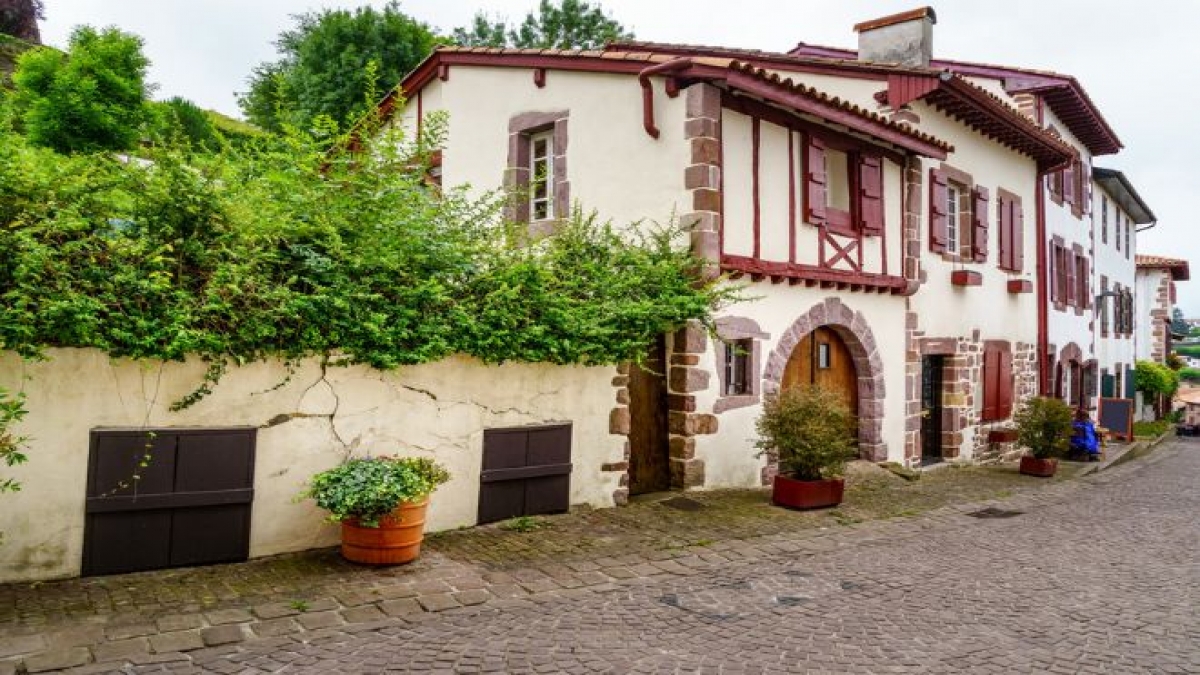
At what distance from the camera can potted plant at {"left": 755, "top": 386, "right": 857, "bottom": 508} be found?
766cm

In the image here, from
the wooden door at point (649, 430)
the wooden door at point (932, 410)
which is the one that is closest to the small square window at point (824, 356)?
the wooden door at point (649, 430)

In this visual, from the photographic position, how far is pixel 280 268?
5.39m

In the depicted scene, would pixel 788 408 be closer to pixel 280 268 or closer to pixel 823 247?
pixel 823 247

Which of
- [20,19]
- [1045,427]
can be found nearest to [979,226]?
[1045,427]

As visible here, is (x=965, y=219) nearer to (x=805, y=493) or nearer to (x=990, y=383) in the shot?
(x=990, y=383)

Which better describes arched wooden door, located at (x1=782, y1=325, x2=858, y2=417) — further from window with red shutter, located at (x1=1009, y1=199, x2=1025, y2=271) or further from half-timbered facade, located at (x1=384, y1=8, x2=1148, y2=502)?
window with red shutter, located at (x1=1009, y1=199, x2=1025, y2=271)

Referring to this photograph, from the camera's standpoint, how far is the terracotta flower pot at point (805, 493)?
7742 millimetres

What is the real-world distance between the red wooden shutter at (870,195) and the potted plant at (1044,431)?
3.86 m

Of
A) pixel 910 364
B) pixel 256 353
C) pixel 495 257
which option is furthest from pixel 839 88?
pixel 256 353

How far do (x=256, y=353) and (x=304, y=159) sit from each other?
152 cm

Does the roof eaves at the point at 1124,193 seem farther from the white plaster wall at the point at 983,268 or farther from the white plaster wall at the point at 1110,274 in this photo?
the white plaster wall at the point at 983,268

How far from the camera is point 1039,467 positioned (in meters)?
11.7

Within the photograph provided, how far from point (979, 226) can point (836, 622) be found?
10443mm

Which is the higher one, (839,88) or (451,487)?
(839,88)
